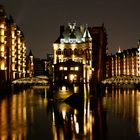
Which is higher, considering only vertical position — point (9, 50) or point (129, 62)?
point (9, 50)

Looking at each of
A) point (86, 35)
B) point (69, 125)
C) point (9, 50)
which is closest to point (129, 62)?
point (86, 35)

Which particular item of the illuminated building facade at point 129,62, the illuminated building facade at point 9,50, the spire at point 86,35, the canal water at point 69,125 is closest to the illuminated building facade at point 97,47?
the illuminated building facade at point 129,62

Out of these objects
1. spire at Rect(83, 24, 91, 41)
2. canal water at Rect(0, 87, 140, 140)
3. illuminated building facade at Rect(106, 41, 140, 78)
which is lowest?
canal water at Rect(0, 87, 140, 140)

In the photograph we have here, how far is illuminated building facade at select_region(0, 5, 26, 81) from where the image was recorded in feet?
355

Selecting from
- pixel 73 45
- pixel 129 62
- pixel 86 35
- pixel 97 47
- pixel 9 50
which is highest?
pixel 86 35

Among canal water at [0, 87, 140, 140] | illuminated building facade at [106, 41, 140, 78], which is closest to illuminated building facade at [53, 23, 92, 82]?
illuminated building facade at [106, 41, 140, 78]

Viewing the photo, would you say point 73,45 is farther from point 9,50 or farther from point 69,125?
point 69,125

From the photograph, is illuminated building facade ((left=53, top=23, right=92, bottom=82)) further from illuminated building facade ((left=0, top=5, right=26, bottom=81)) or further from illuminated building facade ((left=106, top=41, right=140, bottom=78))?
illuminated building facade ((left=106, top=41, right=140, bottom=78))

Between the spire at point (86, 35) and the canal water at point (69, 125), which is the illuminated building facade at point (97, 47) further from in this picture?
the canal water at point (69, 125)

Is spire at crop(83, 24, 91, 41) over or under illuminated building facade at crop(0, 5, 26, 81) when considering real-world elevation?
over

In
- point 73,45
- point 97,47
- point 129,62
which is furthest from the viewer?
point 97,47

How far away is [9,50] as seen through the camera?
126312 mm

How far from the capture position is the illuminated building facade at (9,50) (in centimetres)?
10831

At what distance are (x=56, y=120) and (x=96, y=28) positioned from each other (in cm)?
14048
